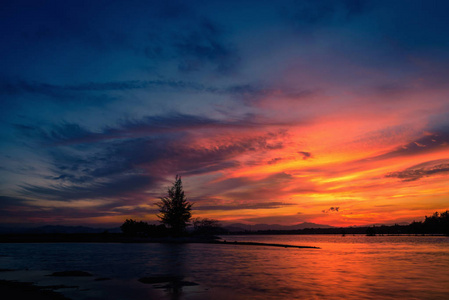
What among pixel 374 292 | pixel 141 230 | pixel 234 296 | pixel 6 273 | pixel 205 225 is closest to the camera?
pixel 234 296

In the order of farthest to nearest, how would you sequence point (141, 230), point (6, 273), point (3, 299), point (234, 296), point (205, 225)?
point (205, 225) < point (141, 230) < point (6, 273) < point (234, 296) < point (3, 299)

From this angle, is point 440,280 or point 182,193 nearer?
point 440,280

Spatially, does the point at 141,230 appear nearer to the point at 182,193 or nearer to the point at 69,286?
the point at 182,193

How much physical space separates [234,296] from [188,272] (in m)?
10.9

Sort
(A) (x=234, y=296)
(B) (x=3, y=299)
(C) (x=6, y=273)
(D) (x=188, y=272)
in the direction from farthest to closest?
1. (D) (x=188, y=272)
2. (C) (x=6, y=273)
3. (A) (x=234, y=296)
4. (B) (x=3, y=299)

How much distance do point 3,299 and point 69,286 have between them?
16.8 ft

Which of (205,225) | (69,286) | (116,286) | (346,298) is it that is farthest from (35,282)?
(205,225)

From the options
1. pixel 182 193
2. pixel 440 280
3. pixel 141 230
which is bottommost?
pixel 440 280

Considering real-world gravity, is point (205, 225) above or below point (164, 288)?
above

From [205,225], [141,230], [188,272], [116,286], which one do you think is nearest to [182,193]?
[141,230]

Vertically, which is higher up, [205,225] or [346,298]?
[205,225]

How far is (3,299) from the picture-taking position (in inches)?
589

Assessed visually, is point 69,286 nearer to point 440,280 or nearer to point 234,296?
point 234,296

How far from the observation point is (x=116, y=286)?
20500mm
